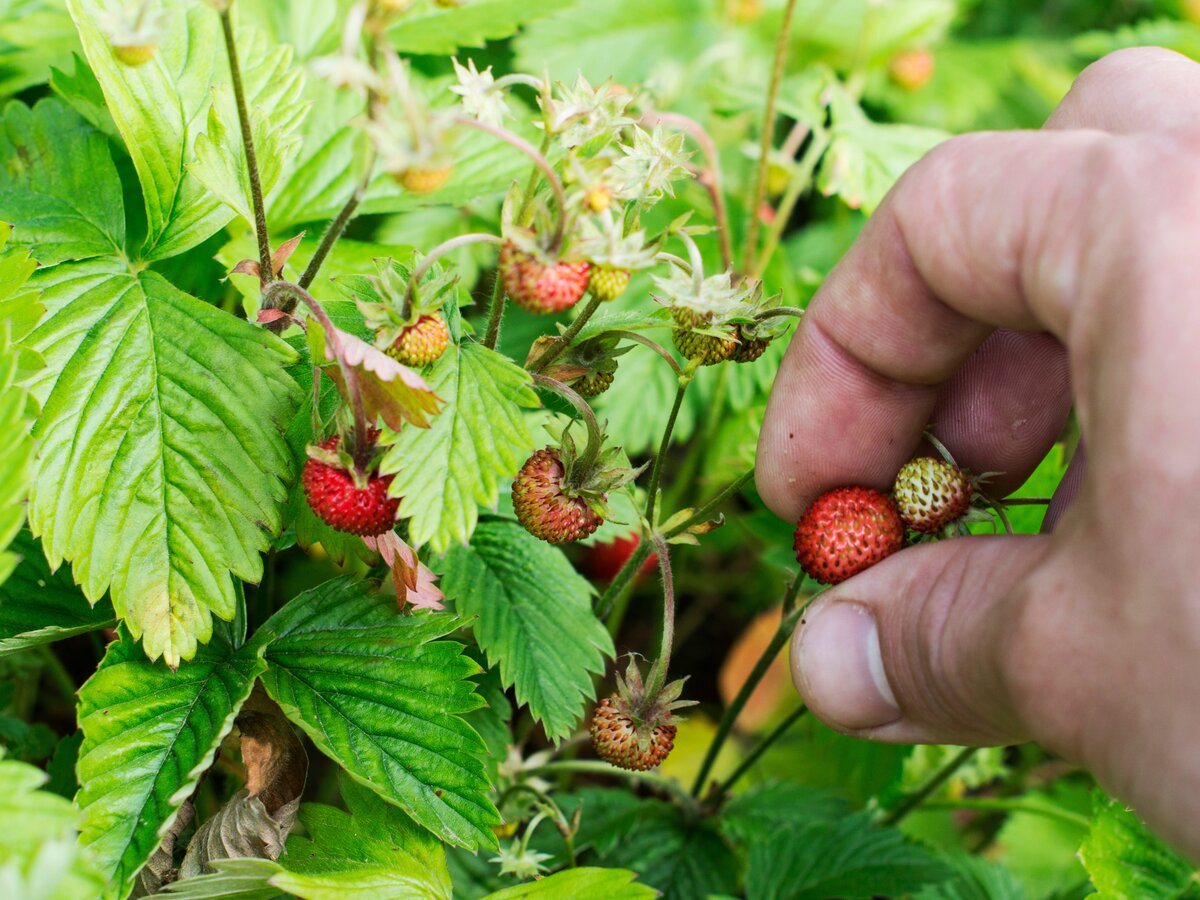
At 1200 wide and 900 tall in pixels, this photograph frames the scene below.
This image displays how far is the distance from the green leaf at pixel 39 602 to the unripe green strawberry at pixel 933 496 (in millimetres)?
799

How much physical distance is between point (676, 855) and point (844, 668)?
23.8 inches

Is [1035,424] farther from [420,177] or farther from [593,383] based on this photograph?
[420,177]

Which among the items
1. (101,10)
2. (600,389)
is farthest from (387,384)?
(101,10)

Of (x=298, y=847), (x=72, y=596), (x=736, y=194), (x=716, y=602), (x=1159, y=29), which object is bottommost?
(x=716, y=602)

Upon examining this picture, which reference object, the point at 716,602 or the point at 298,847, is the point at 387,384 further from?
the point at 716,602

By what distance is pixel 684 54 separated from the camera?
2.38m

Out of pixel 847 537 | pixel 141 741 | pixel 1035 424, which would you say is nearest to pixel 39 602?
pixel 141 741

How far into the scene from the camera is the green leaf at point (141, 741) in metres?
0.88

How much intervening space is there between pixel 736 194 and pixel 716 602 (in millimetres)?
869

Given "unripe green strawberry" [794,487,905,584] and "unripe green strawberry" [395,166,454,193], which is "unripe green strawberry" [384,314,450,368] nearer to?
"unripe green strawberry" [395,166,454,193]

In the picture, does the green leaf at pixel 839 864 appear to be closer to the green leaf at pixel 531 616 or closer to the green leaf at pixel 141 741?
the green leaf at pixel 531 616

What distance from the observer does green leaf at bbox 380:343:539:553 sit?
0.82m

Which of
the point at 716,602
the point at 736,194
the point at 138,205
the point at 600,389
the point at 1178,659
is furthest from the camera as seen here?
the point at 716,602

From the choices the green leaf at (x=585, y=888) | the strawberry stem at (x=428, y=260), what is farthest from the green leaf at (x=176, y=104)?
the green leaf at (x=585, y=888)
